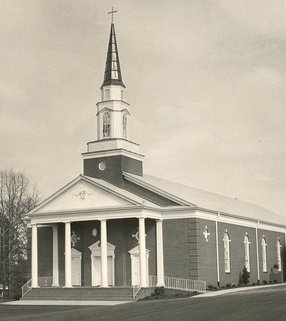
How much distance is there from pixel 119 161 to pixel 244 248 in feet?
46.5

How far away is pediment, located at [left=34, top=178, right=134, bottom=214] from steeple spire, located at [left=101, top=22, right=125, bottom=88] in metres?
8.34

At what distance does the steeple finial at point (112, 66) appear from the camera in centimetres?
5047

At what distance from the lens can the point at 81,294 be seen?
44.3 metres

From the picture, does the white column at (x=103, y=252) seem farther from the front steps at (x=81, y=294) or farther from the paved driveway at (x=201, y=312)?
the paved driveway at (x=201, y=312)

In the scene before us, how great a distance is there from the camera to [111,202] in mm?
45812

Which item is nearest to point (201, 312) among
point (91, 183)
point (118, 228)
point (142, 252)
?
point (142, 252)

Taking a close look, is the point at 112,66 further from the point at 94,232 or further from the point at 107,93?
the point at 94,232

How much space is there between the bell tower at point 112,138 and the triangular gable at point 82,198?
9.90 feet

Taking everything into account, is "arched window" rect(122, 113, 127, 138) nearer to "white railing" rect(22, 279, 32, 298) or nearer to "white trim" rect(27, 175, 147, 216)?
"white trim" rect(27, 175, 147, 216)

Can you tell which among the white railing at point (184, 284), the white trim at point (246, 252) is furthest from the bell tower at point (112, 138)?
the white trim at point (246, 252)

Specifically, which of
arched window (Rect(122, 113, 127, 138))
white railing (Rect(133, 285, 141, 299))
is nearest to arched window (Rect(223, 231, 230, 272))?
white railing (Rect(133, 285, 141, 299))

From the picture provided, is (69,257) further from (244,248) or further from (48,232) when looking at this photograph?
(244,248)

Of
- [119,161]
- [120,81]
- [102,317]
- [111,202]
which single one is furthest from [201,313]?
[120,81]

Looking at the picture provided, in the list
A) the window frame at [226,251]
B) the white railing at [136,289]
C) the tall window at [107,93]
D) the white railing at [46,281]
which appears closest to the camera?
the white railing at [136,289]
